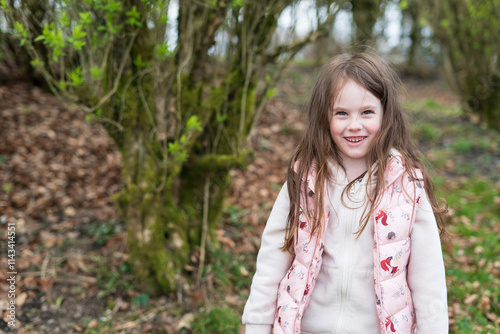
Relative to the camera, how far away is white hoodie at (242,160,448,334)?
1.64 metres

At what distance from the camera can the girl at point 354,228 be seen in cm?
165

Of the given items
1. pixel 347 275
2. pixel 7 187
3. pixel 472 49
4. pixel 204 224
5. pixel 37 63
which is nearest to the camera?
pixel 347 275

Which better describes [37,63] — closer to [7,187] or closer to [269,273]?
[269,273]

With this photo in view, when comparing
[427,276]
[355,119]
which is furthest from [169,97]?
[427,276]

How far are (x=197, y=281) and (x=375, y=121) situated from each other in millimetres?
2171

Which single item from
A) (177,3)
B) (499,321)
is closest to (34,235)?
(177,3)

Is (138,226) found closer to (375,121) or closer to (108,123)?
(108,123)

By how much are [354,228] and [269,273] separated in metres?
0.46

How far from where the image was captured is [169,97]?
2.90 meters

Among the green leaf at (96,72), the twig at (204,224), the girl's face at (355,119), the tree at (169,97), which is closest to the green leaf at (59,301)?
the tree at (169,97)

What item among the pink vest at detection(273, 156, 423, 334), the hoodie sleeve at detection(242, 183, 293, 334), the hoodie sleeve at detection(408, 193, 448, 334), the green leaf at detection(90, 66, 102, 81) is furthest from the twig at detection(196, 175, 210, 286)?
the hoodie sleeve at detection(408, 193, 448, 334)

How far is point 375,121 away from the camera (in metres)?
1.75

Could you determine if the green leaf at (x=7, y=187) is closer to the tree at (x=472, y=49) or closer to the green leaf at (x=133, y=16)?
the green leaf at (x=133, y=16)

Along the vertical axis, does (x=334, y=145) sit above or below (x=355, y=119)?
below
